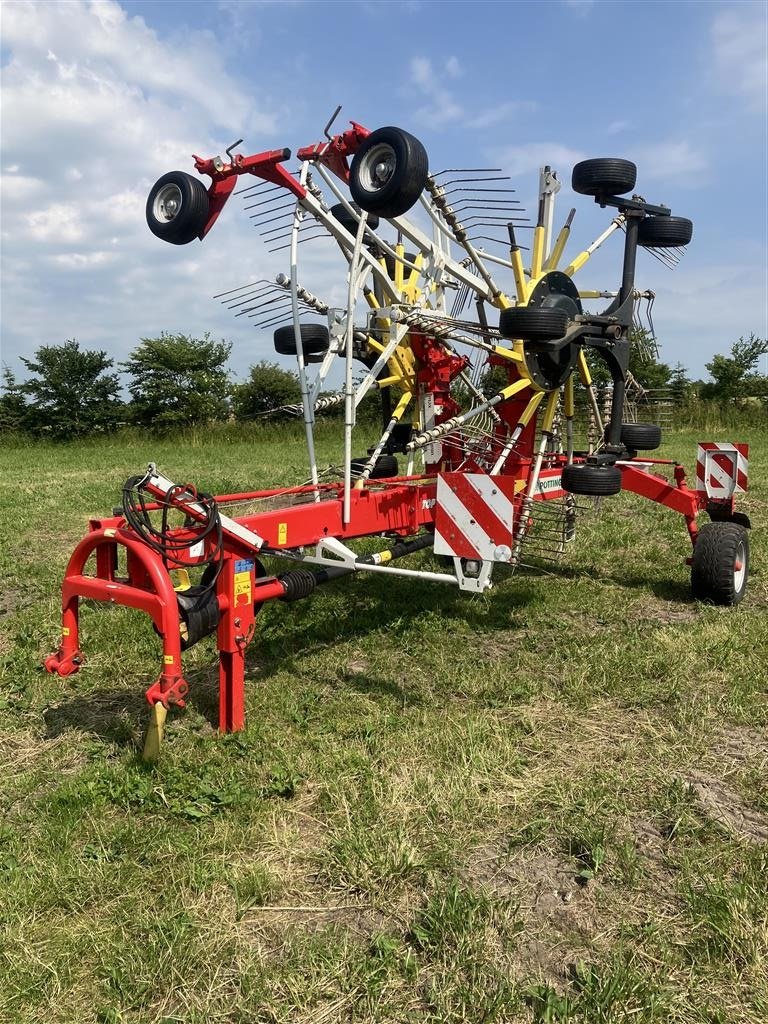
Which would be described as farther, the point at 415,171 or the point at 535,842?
the point at 415,171

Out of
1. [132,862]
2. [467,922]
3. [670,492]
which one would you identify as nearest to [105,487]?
[670,492]

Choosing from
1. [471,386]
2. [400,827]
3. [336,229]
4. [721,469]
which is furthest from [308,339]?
[721,469]

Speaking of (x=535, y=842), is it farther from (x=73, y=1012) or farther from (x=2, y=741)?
(x=2, y=741)

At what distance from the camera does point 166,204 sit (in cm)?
464

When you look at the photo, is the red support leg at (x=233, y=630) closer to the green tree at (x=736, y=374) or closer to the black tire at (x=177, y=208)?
the black tire at (x=177, y=208)

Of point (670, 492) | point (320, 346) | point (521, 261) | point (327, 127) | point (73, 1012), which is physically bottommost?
point (73, 1012)

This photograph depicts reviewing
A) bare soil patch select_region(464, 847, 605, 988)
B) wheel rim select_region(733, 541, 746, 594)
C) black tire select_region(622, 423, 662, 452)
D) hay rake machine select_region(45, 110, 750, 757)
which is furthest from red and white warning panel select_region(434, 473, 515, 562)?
wheel rim select_region(733, 541, 746, 594)

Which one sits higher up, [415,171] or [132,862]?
[415,171]

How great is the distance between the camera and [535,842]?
2926mm

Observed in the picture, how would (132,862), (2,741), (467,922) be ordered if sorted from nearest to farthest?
(467,922) → (132,862) → (2,741)

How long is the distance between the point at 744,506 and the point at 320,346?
708 centimetres

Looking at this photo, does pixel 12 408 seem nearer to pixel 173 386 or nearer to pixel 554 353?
pixel 173 386

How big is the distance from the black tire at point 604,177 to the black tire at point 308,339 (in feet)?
7.03

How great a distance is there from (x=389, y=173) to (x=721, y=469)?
3751 millimetres
